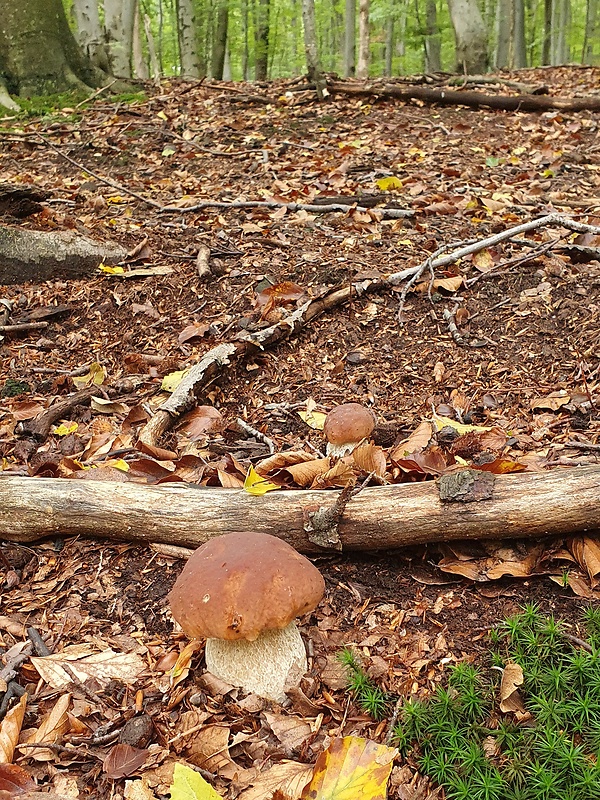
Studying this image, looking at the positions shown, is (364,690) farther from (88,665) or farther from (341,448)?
(341,448)

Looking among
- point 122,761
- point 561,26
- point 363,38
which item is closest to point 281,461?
point 122,761

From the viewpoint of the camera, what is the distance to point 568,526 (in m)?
2.61

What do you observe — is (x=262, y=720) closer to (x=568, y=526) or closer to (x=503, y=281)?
(x=568, y=526)

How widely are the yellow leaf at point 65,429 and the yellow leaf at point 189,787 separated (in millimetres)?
2491

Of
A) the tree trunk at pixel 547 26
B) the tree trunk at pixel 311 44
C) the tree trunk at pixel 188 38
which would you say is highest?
the tree trunk at pixel 547 26

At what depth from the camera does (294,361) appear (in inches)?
182

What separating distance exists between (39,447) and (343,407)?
187cm

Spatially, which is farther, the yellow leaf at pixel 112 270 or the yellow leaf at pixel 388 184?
the yellow leaf at pixel 388 184

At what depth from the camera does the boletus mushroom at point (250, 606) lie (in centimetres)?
215

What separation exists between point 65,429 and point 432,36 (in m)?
20.0

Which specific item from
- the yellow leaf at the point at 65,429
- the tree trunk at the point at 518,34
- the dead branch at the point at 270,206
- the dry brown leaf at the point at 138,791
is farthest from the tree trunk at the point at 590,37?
the dry brown leaf at the point at 138,791

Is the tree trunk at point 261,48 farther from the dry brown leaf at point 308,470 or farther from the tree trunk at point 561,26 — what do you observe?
the dry brown leaf at point 308,470

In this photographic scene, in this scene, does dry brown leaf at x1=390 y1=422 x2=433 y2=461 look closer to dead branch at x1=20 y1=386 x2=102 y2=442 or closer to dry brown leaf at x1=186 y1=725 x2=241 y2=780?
dry brown leaf at x1=186 y1=725 x2=241 y2=780

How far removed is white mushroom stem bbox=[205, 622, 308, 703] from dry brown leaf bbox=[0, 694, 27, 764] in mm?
692
